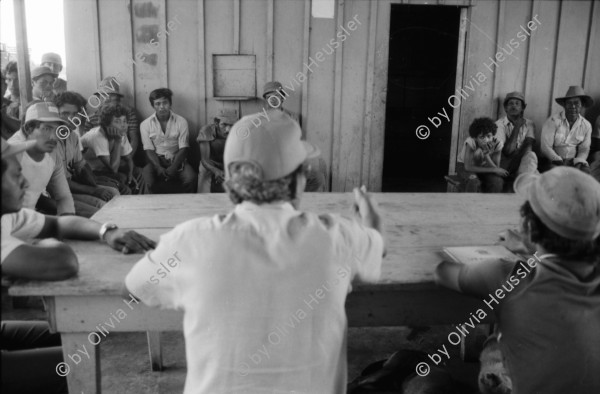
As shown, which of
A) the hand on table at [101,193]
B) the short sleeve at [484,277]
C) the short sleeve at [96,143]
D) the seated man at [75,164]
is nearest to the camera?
the short sleeve at [484,277]

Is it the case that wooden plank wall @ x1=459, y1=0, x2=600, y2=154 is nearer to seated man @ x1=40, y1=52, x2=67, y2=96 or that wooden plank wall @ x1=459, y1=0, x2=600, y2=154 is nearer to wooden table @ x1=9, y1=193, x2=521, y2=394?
wooden table @ x1=9, y1=193, x2=521, y2=394

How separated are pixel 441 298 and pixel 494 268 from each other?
1.21 ft

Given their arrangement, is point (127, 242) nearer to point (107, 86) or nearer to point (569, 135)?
point (107, 86)

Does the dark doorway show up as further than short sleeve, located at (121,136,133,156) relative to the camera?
Yes

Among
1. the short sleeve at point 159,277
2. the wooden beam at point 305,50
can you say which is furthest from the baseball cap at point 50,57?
the short sleeve at point 159,277

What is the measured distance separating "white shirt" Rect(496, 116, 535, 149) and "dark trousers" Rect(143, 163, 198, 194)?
10.9 feet

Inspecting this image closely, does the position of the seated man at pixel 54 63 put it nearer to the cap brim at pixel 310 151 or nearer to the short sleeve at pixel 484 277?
the cap brim at pixel 310 151

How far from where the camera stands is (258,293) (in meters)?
1.39

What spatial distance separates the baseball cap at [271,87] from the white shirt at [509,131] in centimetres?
242

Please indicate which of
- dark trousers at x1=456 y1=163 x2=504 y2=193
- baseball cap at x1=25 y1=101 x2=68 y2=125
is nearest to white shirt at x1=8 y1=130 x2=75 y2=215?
baseball cap at x1=25 y1=101 x2=68 y2=125

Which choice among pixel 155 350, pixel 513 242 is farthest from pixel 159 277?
pixel 155 350

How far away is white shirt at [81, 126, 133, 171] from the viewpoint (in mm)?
5238

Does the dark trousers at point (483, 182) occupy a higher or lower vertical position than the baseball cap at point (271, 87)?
lower

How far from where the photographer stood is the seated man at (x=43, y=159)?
12.3 ft
